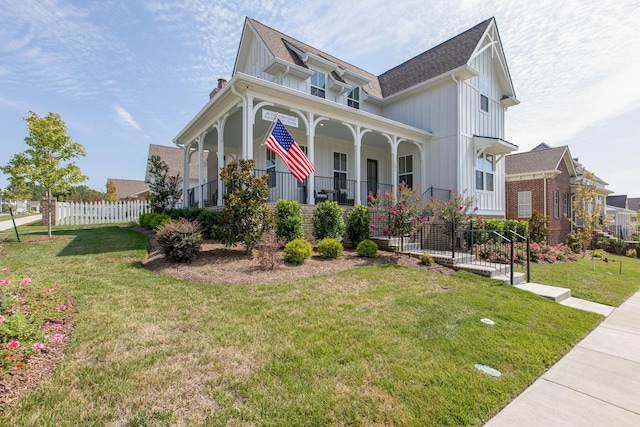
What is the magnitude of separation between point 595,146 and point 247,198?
66.4 feet

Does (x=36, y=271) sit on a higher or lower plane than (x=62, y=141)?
lower

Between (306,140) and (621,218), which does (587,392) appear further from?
(621,218)

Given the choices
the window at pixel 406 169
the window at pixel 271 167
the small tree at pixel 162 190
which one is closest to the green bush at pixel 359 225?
the window at pixel 271 167

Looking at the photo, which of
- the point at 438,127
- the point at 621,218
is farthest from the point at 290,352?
the point at 621,218

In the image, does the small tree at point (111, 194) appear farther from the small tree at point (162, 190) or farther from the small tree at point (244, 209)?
the small tree at point (244, 209)

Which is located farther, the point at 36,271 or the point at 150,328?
the point at 36,271

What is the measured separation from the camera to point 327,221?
857cm

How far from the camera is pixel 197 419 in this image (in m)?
2.05

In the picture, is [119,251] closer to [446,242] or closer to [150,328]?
[150,328]

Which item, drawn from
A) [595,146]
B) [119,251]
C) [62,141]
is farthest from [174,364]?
[595,146]

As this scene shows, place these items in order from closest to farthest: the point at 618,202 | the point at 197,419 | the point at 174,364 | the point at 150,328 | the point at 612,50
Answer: the point at 197,419
the point at 174,364
the point at 150,328
the point at 612,50
the point at 618,202

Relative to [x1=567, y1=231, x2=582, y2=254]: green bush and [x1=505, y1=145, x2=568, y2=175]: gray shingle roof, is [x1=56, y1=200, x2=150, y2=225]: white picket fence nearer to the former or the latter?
[x1=505, y1=145, x2=568, y2=175]: gray shingle roof

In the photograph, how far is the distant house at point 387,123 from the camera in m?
11.6

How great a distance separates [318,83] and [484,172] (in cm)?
924
